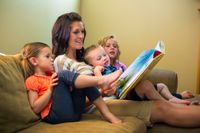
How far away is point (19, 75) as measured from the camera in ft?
4.77

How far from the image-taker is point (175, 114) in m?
1.53

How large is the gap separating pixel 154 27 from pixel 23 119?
220 centimetres

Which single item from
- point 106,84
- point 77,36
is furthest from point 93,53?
point 106,84

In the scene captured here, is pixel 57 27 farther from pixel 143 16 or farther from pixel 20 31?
pixel 143 16

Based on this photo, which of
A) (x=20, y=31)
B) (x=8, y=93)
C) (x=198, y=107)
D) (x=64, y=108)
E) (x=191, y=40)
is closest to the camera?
(x=8, y=93)

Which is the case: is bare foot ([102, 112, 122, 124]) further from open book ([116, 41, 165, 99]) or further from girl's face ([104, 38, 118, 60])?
girl's face ([104, 38, 118, 60])

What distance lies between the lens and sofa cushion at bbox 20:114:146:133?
49.9 inches

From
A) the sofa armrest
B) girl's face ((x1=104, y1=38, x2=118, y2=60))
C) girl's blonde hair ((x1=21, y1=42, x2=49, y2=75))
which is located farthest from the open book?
the sofa armrest

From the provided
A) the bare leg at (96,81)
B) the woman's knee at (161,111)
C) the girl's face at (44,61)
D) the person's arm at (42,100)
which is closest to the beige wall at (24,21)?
the girl's face at (44,61)

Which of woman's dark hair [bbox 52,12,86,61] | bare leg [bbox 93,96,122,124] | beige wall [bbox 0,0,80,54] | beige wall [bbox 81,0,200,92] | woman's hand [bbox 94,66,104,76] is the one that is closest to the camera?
bare leg [bbox 93,96,122,124]

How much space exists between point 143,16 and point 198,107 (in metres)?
1.83

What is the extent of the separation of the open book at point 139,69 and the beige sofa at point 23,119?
0.57 ft

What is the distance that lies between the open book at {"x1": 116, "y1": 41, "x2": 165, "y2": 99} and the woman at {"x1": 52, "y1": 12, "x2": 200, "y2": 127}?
122 millimetres

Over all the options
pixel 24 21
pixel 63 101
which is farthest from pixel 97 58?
pixel 24 21
